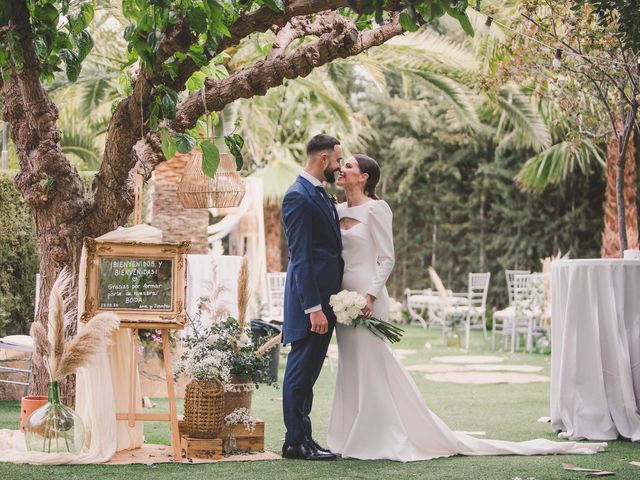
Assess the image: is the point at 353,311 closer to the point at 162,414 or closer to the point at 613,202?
the point at 162,414

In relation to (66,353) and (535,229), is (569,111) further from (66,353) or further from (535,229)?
(535,229)

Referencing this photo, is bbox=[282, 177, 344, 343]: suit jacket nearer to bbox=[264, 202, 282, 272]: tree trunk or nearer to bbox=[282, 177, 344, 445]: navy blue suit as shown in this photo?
bbox=[282, 177, 344, 445]: navy blue suit

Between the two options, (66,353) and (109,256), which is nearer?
(66,353)

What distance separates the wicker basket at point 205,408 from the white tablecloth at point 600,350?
2.29 meters

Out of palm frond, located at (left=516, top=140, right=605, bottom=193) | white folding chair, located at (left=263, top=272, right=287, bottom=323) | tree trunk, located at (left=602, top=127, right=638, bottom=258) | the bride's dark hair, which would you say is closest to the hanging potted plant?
the bride's dark hair

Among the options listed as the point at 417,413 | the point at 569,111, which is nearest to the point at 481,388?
the point at 569,111

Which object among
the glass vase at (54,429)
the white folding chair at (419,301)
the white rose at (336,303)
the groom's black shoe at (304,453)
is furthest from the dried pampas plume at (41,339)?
the white folding chair at (419,301)

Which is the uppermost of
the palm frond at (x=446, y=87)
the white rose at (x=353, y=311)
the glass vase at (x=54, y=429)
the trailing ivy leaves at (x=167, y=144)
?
the palm frond at (x=446, y=87)

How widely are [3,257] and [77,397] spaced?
11.9ft

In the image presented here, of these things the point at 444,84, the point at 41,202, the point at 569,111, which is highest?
the point at 444,84

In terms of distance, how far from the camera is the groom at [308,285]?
16.8 ft

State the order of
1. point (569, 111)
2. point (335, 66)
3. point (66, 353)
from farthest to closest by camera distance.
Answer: point (335, 66), point (569, 111), point (66, 353)

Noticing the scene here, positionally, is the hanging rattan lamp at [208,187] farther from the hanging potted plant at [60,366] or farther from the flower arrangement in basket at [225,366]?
the hanging potted plant at [60,366]

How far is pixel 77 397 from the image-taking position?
518cm
